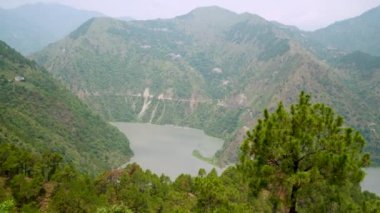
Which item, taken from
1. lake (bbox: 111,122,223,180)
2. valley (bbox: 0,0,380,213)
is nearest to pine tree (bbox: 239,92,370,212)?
valley (bbox: 0,0,380,213)

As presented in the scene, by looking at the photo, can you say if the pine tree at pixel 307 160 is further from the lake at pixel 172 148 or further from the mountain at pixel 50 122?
the lake at pixel 172 148

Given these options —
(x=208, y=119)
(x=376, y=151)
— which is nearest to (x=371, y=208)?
(x=376, y=151)

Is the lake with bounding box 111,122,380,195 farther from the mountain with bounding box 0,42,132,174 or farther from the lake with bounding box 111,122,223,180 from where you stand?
the mountain with bounding box 0,42,132,174

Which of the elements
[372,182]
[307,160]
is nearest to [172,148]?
[372,182]

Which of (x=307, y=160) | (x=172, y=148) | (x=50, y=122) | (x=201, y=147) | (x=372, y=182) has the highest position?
(x=307, y=160)

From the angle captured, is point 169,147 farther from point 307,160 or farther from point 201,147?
point 307,160
